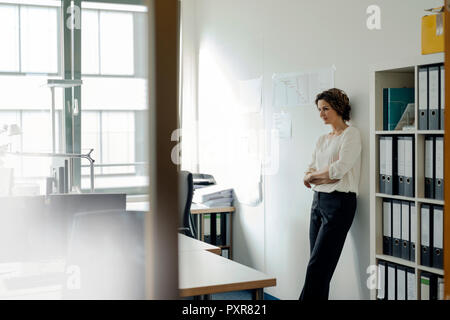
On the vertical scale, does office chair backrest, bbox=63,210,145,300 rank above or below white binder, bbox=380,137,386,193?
below

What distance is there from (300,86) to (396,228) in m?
1.45

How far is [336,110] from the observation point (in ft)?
10.7

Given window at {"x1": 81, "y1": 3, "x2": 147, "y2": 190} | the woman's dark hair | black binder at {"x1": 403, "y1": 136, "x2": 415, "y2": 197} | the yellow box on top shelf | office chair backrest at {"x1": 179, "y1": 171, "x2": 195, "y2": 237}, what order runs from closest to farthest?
1. the yellow box on top shelf
2. black binder at {"x1": 403, "y1": 136, "x2": 415, "y2": 197}
3. the woman's dark hair
4. office chair backrest at {"x1": 179, "y1": 171, "x2": 195, "y2": 237}
5. window at {"x1": 81, "y1": 3, "x2": 147, "y2": 190}

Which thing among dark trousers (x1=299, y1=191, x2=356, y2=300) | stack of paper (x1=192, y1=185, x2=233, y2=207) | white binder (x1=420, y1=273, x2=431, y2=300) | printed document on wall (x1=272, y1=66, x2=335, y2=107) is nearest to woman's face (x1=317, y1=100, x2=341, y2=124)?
printed document on wall (x1=272, y1=66, x2=335, y2=107)

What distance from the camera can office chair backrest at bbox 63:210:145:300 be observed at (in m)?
2.03

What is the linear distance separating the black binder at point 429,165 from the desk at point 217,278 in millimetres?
872

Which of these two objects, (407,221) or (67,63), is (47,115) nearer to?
(67,63)

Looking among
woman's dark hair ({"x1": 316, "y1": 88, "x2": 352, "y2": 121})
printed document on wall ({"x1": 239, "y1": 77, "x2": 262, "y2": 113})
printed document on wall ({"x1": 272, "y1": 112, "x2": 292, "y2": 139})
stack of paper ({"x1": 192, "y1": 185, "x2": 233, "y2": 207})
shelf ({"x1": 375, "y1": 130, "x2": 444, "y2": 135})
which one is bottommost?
stack of paper ({"x1": 192, "y1": 185, "x2": 233, "y2": 207})

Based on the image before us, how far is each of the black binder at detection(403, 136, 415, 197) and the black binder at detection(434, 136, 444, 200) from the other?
0.13m

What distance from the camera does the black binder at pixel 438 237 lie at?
8.00ft

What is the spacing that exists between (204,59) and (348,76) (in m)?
2.25

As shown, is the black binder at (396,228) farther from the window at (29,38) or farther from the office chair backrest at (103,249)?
the window at (29,38)

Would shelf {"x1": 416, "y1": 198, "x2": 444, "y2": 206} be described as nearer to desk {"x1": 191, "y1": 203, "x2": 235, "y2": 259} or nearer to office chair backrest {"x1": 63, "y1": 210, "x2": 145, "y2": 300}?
office chair backrest {"x1": 63, "y1": 210, "x2": 145, "y2": 300}

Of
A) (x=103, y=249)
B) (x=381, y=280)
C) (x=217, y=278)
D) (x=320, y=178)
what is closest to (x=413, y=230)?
(x=381, y=280)
